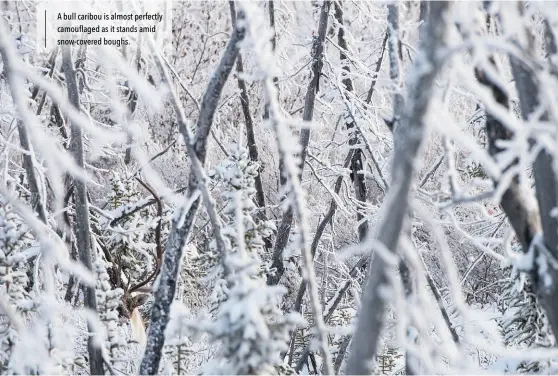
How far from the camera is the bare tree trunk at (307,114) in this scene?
6742mm

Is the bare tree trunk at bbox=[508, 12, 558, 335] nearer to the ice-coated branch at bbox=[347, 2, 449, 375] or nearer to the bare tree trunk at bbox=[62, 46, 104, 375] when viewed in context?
the ice-coated branch at bbox=[347, 2, 449, 375]

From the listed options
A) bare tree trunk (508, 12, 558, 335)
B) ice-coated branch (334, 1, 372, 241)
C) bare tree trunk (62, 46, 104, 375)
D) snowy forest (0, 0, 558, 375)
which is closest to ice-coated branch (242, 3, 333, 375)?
snowy forest (0, 0, 558, 375)

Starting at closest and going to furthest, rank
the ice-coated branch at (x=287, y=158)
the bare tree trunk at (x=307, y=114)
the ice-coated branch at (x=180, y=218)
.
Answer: the ice-coated branch at (x=287, y=158)
the ice-coated branch at (x=180, y=218)
the bare tree trunk at (x=307, y=114)

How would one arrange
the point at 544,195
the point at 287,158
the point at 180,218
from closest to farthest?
1. the point at 287,158
2. the point at 544,195
3. the point at 180,218

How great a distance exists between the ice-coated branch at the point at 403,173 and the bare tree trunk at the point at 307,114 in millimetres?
4869

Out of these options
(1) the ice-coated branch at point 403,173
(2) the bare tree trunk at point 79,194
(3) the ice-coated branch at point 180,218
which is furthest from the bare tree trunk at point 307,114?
(1) the ice-coated branch at point 403,173

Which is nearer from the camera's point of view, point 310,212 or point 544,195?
point 544,195

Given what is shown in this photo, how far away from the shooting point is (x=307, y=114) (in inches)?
266

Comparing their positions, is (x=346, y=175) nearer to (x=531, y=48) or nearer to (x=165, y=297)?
(x=165, y=297)

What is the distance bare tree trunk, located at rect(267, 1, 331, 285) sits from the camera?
6742 millimetres

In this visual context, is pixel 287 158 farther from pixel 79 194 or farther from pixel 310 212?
pixel 79 194

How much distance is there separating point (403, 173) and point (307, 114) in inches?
202

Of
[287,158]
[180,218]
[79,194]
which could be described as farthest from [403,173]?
[79,194]

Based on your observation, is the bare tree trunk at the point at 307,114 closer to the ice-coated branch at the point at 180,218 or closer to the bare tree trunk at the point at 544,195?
the ice-coated branch at the point at 180,218
